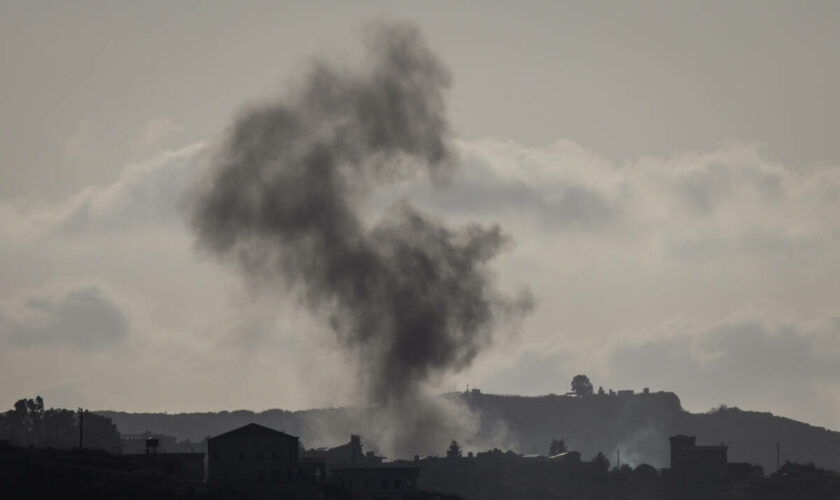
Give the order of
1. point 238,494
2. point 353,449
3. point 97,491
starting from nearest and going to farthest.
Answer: point 97,491 < point 238,494 < point 353,449

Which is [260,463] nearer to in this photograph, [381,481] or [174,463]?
[174,463]

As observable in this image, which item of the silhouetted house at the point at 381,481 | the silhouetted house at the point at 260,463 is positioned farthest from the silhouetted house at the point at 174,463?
the silhouetted house at the point at 381,481

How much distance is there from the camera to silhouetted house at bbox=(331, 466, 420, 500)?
162 m

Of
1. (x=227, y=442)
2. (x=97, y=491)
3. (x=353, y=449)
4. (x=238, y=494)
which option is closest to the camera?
(x=97, y=491)

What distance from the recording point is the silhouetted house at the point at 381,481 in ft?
531

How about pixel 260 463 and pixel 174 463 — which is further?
pixel 260 463

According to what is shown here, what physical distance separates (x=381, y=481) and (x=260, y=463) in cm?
1279

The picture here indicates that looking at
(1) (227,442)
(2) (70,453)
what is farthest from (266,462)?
(2) (70,453)

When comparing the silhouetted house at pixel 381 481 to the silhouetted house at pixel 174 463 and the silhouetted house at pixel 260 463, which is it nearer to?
the silhouetted house at pixel 260 463

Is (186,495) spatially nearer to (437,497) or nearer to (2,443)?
(2,443)

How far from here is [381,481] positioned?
163250 millimetres

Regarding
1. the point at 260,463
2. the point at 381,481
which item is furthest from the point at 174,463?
the point at 381,481

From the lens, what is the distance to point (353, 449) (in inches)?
7549

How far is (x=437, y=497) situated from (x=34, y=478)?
4270cm
